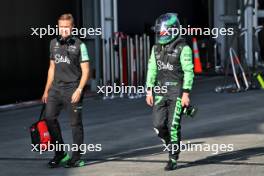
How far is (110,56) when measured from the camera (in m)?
18.4

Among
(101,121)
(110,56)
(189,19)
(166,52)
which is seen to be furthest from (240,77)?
(166,52)

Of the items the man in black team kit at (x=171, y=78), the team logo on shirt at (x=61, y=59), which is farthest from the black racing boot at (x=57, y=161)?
the man in black team kit at (x=171, y=78)

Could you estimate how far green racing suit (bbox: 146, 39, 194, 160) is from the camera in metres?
9.47

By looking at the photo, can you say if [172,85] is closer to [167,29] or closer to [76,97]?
[167,29]

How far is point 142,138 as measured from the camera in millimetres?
12359

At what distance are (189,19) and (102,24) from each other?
25.3 feet

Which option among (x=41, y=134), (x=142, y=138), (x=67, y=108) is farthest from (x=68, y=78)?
(x=142, y=138)

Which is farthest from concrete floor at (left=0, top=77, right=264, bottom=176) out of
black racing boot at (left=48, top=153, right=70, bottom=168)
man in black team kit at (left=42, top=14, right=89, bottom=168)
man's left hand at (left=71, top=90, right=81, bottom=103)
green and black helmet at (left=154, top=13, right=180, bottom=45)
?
green and black helmet at (left=154, top=13, right=180, bottom=45)

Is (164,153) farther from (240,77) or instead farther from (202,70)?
(202,70)

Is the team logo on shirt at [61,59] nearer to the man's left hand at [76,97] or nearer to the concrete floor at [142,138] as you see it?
the man's left hand at [76,97]

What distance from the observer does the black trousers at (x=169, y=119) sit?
947cm

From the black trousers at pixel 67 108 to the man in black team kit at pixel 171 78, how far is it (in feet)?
3.08

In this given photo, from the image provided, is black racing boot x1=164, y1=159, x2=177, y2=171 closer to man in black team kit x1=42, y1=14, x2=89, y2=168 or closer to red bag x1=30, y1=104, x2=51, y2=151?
man in black team kit x1=42, y1=14, x2=89, y2=168

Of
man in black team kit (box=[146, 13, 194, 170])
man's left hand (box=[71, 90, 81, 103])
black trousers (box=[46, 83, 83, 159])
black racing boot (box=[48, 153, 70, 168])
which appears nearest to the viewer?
man in black team kit (box=[146, 13, 194, 170])
